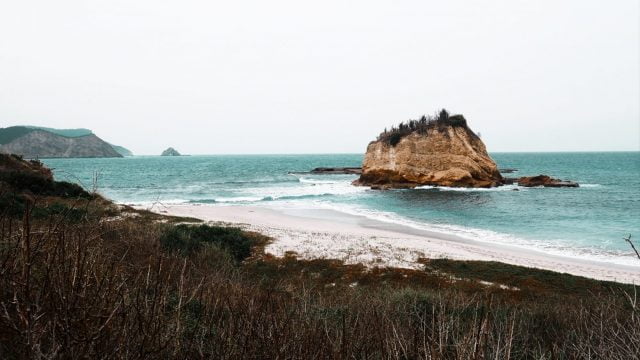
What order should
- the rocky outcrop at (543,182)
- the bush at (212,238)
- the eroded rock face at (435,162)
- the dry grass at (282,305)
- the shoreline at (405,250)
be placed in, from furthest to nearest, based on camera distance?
the rocky outcrop at (543,182), the eroded rock face at (435,162), the shoreline at (405,250), the bush at (212,238), the dry grass at (282,305)

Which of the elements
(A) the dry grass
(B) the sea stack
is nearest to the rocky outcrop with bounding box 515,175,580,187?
(B) the sea stack

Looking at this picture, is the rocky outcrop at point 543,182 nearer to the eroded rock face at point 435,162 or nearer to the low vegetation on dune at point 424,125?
the eroded rock face at point 435,162

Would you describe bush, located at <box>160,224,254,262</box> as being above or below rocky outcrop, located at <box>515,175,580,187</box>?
below

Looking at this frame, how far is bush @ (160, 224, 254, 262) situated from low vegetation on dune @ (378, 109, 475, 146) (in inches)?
2045

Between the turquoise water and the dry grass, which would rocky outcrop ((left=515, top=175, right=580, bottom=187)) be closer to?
the turquoise water

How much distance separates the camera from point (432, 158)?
6506 centimetres

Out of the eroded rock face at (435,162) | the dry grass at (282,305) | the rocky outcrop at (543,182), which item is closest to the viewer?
the dry grass at (282,305)

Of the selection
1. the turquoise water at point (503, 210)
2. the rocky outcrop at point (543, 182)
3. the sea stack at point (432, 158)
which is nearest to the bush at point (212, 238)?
the turquoise water at point (503, 210)

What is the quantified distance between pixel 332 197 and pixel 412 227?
21518 millimetres

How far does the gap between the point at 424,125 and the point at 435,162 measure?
816cm

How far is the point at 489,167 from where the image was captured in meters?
66.7

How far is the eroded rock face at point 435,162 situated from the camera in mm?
63062

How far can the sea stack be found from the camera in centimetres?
6322

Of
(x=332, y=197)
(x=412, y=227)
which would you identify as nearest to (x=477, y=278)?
(x=412, y=227)
